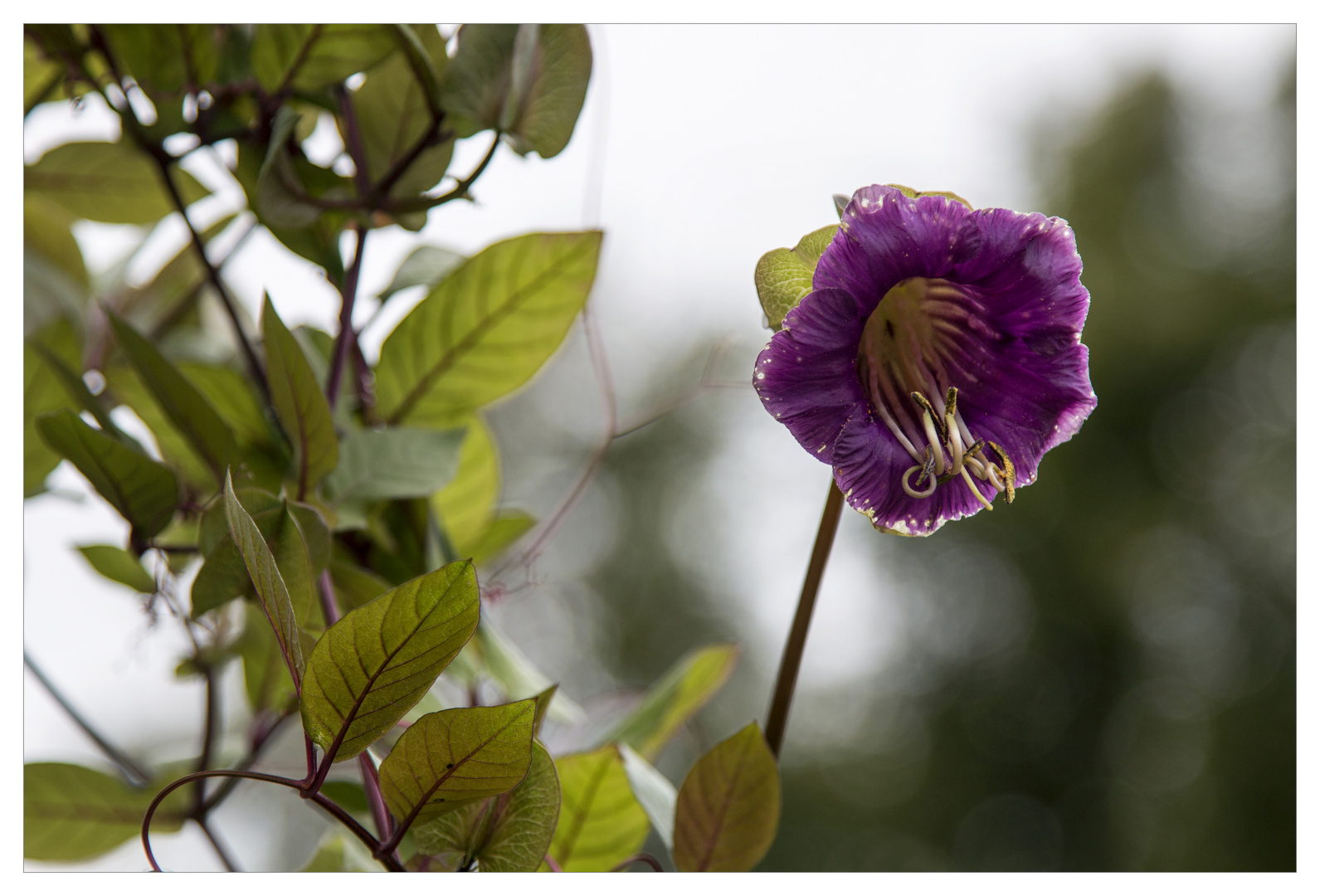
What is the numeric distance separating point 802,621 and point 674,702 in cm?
12

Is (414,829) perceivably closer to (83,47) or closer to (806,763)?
(83,47)

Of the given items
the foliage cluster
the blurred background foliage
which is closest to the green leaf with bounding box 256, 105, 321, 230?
the foliage cluster

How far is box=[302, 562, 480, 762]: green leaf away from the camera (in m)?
0.13

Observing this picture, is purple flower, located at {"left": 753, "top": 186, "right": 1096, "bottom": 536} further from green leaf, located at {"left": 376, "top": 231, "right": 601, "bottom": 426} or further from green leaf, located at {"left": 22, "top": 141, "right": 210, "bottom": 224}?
green leaf, located at {"left": 22, "top": 141, "right": 210, "bottom": 224}

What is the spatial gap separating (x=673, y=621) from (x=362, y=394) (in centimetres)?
410

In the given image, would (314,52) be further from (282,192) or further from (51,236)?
(51,236)

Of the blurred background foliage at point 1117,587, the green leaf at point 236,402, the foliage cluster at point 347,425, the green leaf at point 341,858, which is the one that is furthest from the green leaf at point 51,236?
the blurred background foliage at point 1117,587

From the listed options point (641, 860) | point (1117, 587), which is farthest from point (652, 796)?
point (1117, 587)

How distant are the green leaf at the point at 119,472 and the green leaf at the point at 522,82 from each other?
0.37 feet

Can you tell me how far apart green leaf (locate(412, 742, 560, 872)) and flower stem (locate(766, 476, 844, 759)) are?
2.0 inches

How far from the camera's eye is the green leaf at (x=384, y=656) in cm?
13

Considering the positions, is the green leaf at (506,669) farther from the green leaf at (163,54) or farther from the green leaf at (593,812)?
the green leaf at (163,54)

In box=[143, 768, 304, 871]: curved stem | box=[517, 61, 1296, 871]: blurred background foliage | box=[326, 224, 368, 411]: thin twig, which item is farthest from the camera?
box=[517, 61, 1296, 871]: blurred background foliage

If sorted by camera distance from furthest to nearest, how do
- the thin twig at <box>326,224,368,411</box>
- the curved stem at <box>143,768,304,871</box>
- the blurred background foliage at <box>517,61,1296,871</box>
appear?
1. the blurred background foliage at <box>517,61,1296,871</box>
2. the thin twig at <box>326,224,368,411</box>
3. the curved stem at <box>143,768,304,871</box>
